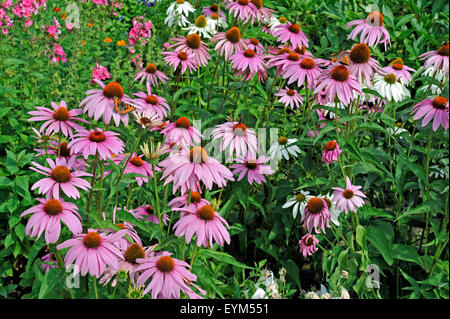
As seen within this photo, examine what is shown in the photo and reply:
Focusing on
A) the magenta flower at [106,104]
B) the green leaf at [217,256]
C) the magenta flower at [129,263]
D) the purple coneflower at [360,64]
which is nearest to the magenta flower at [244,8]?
the purple coneflower at [360,64]

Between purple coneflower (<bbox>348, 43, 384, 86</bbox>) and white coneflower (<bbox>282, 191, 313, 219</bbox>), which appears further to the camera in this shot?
white coneflower (<bbox>282, 191, 313, 219</bbox>)

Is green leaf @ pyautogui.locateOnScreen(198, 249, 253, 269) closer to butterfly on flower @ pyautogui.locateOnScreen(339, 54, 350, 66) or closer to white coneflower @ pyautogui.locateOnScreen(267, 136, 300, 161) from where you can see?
white coneflower @ pyautogui.locateOnScreen(267, 136, 300, 161)

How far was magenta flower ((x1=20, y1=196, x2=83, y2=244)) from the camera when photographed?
1.46 meters

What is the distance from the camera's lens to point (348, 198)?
2.02 meters

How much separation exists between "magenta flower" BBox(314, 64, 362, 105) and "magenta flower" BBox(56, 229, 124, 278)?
96 centimetres

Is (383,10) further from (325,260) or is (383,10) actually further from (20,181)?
(20,181)

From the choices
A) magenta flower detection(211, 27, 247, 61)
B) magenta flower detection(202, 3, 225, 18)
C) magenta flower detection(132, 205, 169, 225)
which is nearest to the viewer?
magenta flower detection(132, 205, 169, 225)

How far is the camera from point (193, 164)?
153cm

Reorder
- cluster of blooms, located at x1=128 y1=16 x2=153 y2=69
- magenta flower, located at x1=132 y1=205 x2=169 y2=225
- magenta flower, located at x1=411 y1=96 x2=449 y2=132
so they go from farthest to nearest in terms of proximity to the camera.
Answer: cluster of blooms, located at x1=128 y1=16 x2=153 y2=69, magenta flower, located at x1=132 y1=205 x2=169 y2=225, magenta flower, located at x1=411 y1=96 x2=449 y2=132

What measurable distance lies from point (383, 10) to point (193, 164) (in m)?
3.08

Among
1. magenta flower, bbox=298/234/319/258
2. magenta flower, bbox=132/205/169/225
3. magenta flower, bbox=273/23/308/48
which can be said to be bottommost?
magenta flower, bbox=298/234/319/258

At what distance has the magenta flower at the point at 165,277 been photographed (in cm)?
142

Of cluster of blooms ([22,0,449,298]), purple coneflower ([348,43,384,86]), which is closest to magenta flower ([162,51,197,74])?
cluster of blooms ([22,0,449,298])

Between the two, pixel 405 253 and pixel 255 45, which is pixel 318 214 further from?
pixel 255 45
